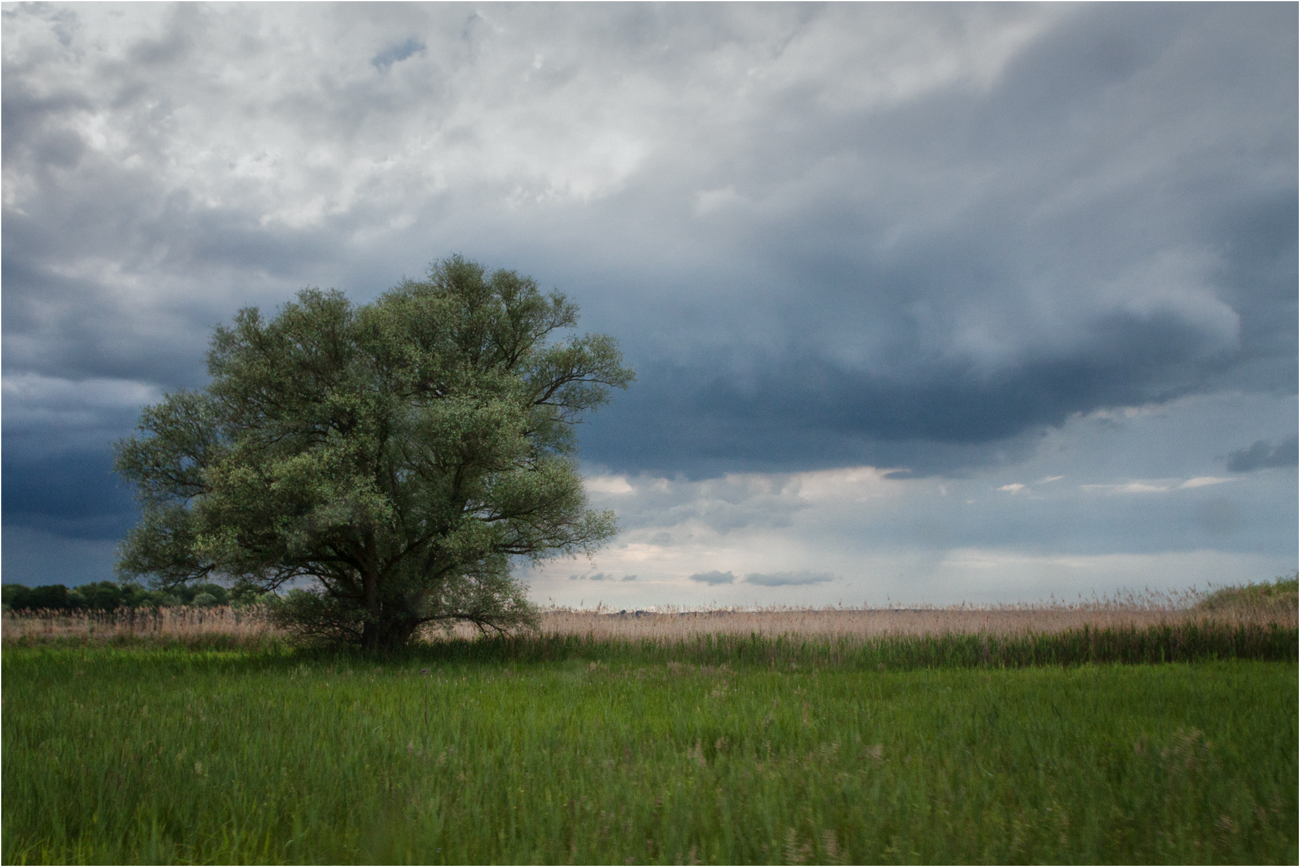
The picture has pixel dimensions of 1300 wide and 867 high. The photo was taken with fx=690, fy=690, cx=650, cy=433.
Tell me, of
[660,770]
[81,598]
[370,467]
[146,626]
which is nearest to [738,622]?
[370,467]

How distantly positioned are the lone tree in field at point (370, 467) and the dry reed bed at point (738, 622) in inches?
166

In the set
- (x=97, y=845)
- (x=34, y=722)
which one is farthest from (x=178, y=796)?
(x=34, y=722)

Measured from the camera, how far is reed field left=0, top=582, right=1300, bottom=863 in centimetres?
450

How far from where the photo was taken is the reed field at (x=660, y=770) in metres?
4.50

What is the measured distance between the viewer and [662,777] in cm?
579

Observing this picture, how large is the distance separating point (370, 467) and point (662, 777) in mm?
17257

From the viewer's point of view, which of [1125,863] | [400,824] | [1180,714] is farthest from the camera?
[1180,714]

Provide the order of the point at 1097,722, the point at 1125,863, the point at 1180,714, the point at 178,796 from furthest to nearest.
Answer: the point at 1180,714 < the point at 1097,722 < the point at 178,796 < the point at 1125,863

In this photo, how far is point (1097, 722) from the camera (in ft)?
26.5

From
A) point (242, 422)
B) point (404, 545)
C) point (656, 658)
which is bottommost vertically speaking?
point (656, 658)

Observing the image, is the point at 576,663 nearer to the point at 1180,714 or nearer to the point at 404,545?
the point at 404,545

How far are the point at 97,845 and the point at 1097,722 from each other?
31.7ft

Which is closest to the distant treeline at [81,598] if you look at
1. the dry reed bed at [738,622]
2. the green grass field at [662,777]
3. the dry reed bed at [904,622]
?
the dry reed bed at [738,622]

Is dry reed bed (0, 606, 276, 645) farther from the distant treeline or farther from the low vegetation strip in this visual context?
the low vegetation strip
